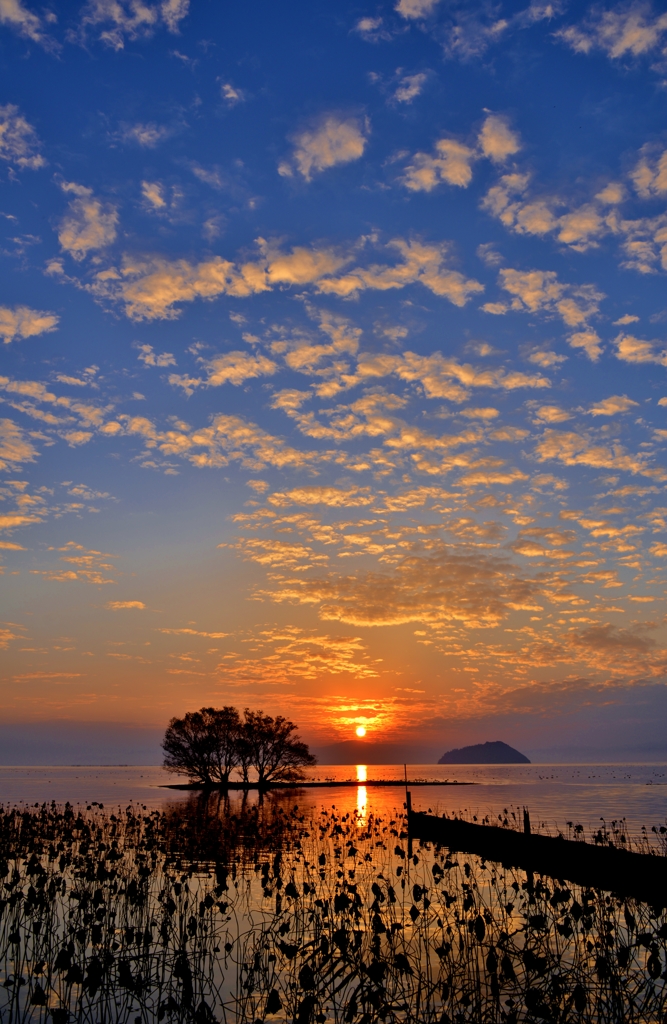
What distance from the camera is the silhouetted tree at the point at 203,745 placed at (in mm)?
106500

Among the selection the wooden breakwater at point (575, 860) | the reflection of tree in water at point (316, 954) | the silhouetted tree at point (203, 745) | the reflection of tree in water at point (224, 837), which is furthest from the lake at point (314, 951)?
the silhouetted tree at point (203, 745)

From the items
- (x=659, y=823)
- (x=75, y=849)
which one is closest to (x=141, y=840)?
(x=75, y=849)

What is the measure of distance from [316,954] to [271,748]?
10069 centimetres

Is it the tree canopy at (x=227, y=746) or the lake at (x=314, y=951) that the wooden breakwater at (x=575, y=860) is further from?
the tree canopy at (x=227, y=746)

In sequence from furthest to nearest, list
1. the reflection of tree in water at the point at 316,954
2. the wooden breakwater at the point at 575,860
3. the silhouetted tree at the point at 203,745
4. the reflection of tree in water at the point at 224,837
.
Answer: the silhouetted tree at the point at 203,745, the reflection of tree in water at the point at 224,837, the wooden breakwater at the point at 575,860, the reflection of tree in water at the point at 316,954

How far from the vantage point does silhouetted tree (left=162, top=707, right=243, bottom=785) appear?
10650 cm

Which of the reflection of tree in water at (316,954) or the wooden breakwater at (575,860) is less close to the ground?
the reflection of tree in water at (316,954)

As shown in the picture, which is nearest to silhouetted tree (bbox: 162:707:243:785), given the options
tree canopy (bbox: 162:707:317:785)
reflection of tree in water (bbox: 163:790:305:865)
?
tree canopy (bbox: 162:707:317:785)

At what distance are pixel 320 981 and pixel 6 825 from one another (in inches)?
1012

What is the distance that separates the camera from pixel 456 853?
31.4 meters

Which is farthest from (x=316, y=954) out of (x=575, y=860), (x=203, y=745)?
(x=203, y=745)

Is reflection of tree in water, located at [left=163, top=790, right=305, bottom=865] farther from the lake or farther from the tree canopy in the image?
the tree canopy

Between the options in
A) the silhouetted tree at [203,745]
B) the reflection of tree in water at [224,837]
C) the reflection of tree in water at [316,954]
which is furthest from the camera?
the silhouetted tree at [203,745]

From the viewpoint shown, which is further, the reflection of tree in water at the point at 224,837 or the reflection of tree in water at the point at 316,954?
the reflection of tree in water at the point at 224,837
